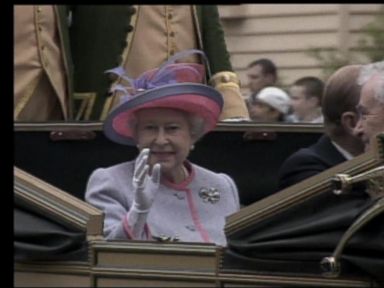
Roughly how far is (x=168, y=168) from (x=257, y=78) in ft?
7.67

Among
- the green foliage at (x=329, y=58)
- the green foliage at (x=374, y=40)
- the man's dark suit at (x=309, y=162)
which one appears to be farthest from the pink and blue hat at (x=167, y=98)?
the green foliage at (x=329, y=58)

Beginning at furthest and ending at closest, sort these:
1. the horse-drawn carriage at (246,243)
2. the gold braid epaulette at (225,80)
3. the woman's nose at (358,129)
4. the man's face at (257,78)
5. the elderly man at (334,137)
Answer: the man's face at (257,78) < the gold braid epaulette at (225,80) < the elderly man at (334,137) < the woman's nose at (358,129) < the horse-drawn carriage at (246,243)

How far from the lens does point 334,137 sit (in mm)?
3996

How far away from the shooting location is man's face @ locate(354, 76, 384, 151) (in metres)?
3.70

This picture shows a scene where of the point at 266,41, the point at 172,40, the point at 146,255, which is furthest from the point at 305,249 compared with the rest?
the point at 266,41

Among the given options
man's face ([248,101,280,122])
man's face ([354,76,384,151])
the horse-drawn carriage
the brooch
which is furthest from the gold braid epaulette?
man's face ([248,101,280,122])

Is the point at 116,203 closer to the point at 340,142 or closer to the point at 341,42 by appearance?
the point at 340,142

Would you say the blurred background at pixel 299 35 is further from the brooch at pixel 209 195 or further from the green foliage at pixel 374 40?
the brooch at pixel 209 195

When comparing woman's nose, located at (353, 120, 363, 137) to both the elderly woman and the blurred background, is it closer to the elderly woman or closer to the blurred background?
the elderly woman

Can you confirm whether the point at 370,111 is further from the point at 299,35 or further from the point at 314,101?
the point at 299,35

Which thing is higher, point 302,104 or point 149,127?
point 302,104

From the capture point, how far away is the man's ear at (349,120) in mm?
3945

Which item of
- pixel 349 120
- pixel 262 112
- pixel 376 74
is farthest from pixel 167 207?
pixel 262 112

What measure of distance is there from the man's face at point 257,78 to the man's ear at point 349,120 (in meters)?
2.18
